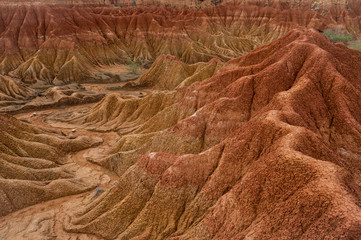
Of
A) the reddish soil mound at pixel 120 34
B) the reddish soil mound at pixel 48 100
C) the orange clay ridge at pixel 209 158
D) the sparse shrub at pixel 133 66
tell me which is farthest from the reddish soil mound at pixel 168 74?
the reddish soil mound at pixel 120 34

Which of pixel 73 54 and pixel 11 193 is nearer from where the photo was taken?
pixel 11 193

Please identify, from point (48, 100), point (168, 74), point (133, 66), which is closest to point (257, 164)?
point (168, 74)

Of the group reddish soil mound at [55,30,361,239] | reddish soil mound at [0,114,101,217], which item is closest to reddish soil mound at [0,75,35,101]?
reddish soil mound at [0,114,101,217]

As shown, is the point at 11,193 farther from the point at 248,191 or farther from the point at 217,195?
the point at 248,191

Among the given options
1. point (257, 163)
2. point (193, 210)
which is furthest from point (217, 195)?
point (257, 163)

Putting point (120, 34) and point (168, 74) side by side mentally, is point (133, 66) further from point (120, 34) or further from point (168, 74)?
point (168, 74)

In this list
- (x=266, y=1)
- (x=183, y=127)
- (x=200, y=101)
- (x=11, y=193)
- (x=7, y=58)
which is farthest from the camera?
(x=266, y=1)
